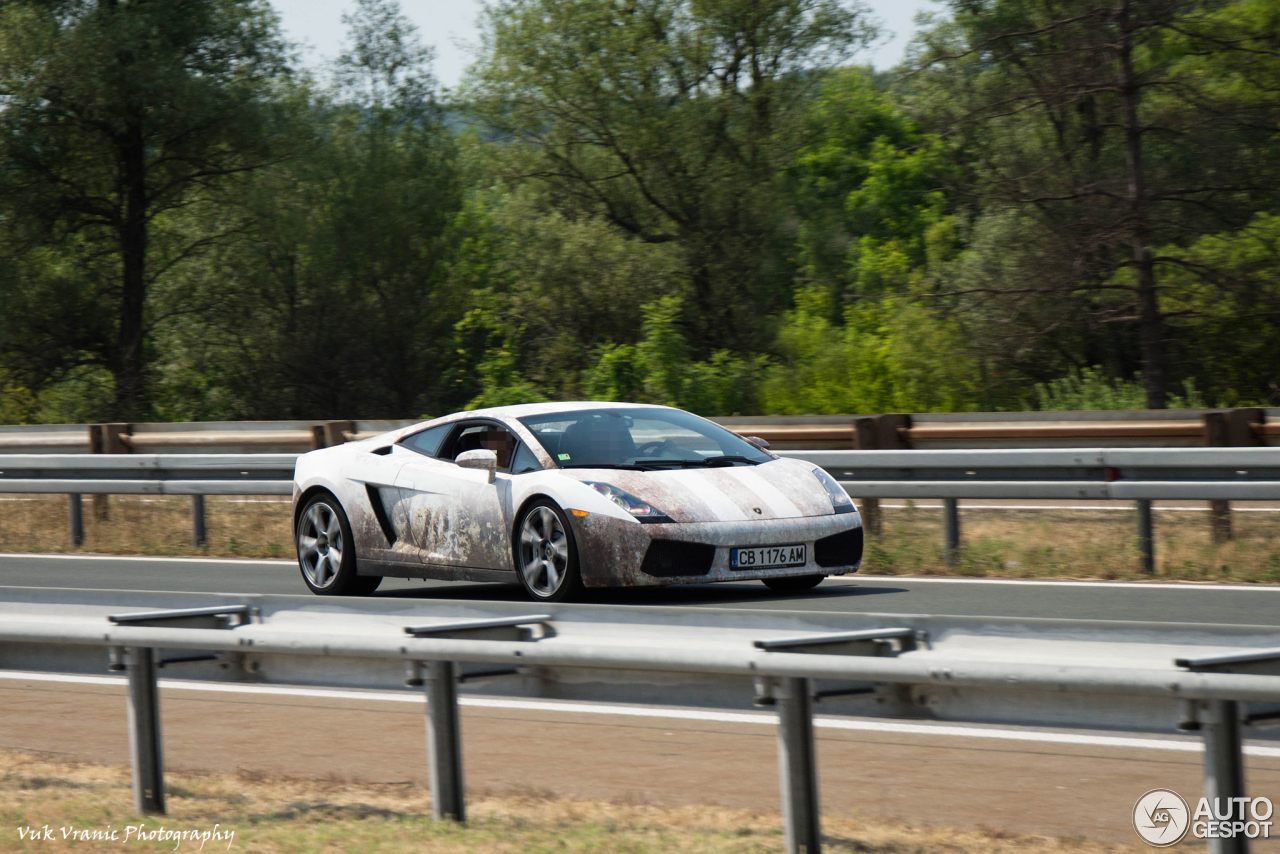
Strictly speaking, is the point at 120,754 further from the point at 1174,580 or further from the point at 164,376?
the point at 164,376

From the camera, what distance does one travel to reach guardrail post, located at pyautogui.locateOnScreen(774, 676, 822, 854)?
4.42 meters

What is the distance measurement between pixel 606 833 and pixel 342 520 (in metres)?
6.36

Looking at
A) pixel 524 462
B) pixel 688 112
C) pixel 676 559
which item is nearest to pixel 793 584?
pixel 676 559

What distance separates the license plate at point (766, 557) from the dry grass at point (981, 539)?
2395 millimetres

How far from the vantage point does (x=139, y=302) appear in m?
35.4

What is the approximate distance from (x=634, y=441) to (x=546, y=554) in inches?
39.2

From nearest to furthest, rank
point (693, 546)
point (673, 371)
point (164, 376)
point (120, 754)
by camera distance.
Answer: point (120, 754)
point (693, 546)
point (673, 371)
point (164, 376)

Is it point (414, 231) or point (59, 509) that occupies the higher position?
point (414, 231)

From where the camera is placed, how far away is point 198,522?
15523 mm

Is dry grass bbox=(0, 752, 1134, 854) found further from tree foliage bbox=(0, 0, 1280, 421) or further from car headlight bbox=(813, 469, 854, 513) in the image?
tree foliage bbox=(0, 0, 1280, 421)

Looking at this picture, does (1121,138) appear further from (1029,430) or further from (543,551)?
(543,551)

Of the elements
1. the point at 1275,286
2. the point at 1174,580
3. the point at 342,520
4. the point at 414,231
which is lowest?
the point at 1174,580

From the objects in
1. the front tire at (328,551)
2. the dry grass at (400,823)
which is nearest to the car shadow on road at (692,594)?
the front tire at (328,551)

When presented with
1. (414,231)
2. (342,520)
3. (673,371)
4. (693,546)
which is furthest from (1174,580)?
(414,231)
